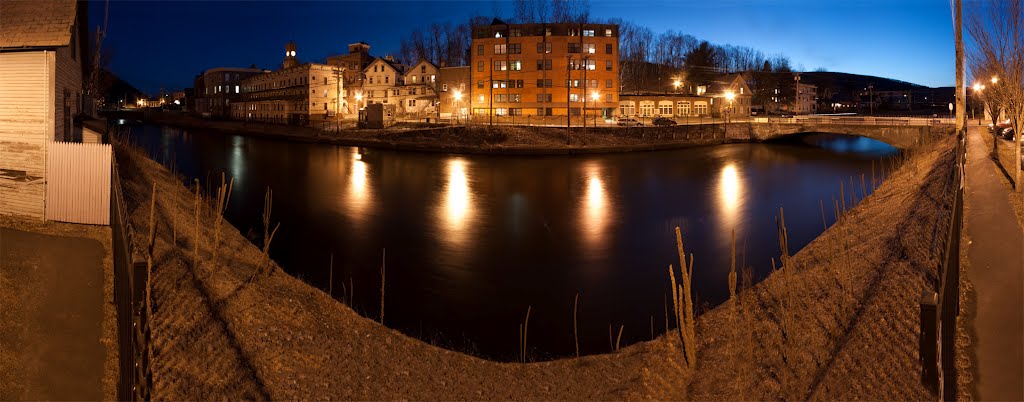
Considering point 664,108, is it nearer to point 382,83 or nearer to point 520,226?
point 382,83

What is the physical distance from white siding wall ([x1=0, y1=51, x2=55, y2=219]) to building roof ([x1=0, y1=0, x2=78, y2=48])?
0.73 feet

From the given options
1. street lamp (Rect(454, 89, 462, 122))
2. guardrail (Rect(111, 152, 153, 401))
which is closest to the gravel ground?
guardrail (Rect(111, 152, 153, 401))

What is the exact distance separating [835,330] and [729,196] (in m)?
22.4

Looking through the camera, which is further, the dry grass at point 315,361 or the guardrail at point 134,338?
the dry grass at point 315,361

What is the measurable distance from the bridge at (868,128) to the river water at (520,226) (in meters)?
2.18

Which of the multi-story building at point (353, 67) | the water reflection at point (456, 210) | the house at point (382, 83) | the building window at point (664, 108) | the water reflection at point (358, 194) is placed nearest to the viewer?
the water reflection at point (456, 210)

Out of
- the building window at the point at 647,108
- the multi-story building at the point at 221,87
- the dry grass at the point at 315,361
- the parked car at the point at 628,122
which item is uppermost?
the multi-story building at the point at 221,87

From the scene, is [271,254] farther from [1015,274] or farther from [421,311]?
[1015,274]

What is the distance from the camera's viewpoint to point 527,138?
1802 inches

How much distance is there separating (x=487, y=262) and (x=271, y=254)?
498 centimetres

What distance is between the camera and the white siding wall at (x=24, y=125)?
11586 mm

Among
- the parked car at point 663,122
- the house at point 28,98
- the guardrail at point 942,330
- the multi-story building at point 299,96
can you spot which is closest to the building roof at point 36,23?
the house at point 28,98

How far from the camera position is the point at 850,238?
41.9ft

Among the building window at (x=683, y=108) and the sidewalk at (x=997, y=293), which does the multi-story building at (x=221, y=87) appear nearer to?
the building window at (x=683, y=108)
